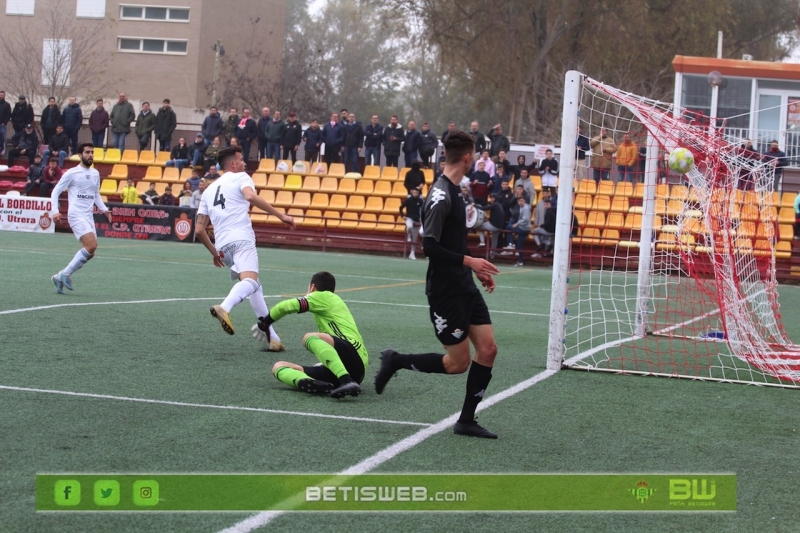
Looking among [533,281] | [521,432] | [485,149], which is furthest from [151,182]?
[521,432]

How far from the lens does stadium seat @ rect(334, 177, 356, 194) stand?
98.5 ft

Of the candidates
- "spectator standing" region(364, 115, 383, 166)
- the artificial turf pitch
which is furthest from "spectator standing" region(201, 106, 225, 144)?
the artificial turf pitch

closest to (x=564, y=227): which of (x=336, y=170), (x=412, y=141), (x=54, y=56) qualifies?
(x=412, y=141)

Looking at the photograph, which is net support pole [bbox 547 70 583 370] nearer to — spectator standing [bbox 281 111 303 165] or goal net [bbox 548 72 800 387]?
goal net [bbox 548 72 800 387]

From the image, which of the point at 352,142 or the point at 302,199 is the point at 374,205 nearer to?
the point at 352,142

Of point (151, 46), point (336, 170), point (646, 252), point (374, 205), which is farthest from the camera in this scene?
point (151, 46)

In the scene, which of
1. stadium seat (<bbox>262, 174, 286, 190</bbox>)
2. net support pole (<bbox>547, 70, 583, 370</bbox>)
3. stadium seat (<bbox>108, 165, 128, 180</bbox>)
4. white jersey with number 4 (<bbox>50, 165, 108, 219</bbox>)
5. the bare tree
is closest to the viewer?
net support pole (<bbox>547, 70, 583, 370</bbox>)

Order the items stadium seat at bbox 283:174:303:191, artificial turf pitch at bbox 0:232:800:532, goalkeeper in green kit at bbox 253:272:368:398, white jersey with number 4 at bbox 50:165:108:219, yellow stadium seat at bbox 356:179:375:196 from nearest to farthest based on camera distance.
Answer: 1. artificial turf pitch at bbox 0:232:800:532
2. goalkeeper in green kit at bbox 253:272:368:398
3. white jersey with number 4 at bbox 50:165:108:219
4. yellow stadium seat at bbox 356:179:375:196
5. stadium seat at bbox 283:174:303:191

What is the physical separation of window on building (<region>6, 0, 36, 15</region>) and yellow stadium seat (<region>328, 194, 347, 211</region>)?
30.4 m

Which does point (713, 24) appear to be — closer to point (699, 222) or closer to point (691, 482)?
point (699, 222)

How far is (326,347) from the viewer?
7.48 m

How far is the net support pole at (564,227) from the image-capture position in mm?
9422

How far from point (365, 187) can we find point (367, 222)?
1.91 m

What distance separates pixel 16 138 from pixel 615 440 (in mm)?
29823
